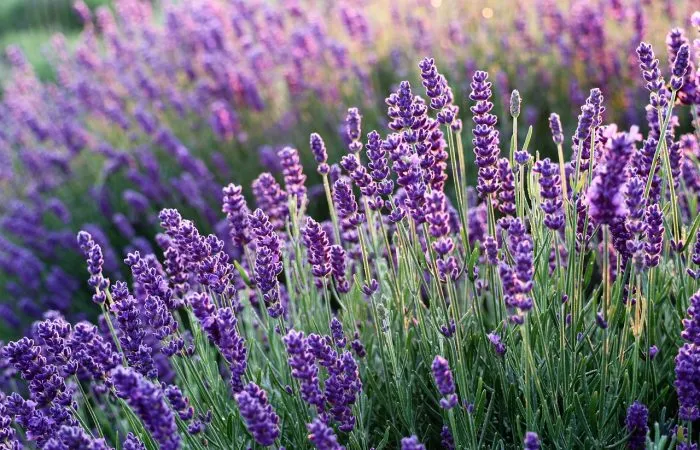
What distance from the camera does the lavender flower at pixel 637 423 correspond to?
1883mm

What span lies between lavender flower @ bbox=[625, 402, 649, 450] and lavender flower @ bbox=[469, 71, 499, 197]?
62cm

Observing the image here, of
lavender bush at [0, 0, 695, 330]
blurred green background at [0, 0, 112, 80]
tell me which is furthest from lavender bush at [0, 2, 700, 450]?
blurred green background at [0, 0, 112, 80]

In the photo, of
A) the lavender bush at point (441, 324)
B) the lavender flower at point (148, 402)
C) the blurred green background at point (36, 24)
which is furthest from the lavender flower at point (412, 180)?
the blurred green background at point (36, 24)

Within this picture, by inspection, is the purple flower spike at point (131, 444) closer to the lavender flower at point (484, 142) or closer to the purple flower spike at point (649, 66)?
the lavender flower at point (484, 142)

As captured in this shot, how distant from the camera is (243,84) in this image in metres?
5.95

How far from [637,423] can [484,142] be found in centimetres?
76

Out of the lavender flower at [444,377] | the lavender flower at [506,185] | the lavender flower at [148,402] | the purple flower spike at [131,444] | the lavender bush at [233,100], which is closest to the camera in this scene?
the lavender flower at [148,402]

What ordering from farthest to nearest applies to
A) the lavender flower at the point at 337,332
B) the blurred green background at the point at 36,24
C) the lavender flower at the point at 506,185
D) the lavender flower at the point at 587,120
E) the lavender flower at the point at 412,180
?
the blurred green background at the point at 36,24
the lavender flower at the point at 506,185
the lavender flower at the point at 337,332
the lavender flower at the point at 587,120
the lavender flower at the point at 412,180

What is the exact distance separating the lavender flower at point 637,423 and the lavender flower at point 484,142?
2.02 feet

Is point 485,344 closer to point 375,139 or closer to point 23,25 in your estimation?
point 375,139

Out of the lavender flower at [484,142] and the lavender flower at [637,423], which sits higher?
the lavender flower at [484,142]

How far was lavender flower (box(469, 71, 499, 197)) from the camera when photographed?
201 centimetres

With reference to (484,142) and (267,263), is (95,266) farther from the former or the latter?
(484,142)

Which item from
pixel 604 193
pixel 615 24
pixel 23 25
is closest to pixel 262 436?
pixel 604 193
